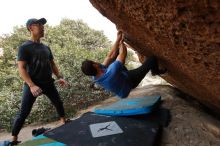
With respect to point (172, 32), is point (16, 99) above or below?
below

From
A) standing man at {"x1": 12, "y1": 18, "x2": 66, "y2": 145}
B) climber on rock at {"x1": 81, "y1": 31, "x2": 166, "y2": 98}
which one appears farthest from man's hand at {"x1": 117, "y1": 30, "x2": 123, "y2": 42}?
standing man at {"x1": 12, "y1": 18, "x2": 66, "y2": 145}

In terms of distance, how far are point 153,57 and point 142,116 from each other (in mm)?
1230

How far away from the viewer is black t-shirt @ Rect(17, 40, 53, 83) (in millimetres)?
5203

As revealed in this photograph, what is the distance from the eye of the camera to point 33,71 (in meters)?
5.34

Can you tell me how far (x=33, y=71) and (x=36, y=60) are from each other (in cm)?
21

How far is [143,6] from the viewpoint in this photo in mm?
2994

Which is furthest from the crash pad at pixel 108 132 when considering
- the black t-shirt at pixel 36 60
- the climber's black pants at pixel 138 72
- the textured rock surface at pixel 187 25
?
the textured rock surface at pixel 187 25

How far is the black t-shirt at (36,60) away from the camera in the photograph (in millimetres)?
5203

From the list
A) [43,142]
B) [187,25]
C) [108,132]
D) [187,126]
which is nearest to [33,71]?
[43,142]

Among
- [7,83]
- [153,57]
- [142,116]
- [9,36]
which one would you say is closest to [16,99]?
[7,83]

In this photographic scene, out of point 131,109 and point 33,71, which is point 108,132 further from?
point 33,71

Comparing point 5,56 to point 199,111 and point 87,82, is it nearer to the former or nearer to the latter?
point 87,82

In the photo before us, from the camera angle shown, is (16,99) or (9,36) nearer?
(16,99)

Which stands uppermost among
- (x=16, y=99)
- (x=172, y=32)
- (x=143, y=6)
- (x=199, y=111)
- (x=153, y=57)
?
(x=143, y=6)
